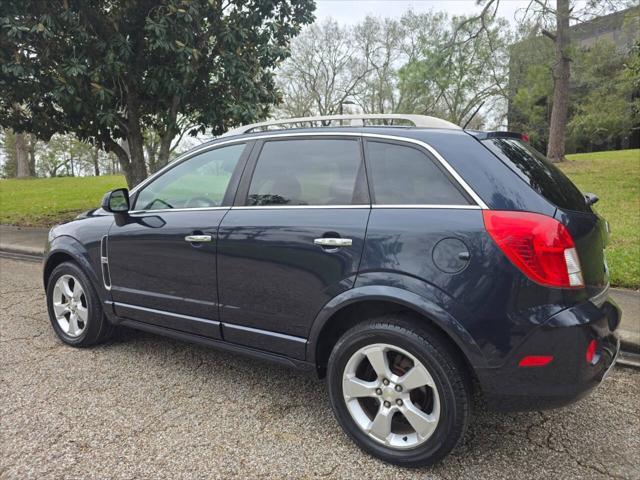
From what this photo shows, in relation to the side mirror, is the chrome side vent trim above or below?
below

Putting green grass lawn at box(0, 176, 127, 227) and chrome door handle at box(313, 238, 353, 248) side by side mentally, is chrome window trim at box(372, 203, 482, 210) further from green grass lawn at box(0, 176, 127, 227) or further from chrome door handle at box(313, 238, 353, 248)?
green grass lawn at box(0, 176, 127, 227)

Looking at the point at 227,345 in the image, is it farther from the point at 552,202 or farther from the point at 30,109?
the point at 30,109

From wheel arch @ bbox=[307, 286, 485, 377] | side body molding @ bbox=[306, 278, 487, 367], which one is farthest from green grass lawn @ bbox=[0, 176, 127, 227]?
side body molding @ bbox=[306, 278, 487, 367]

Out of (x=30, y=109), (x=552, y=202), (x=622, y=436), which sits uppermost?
(x=30, y=109)

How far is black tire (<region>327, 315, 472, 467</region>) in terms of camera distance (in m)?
2.24

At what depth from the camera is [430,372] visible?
2283mm

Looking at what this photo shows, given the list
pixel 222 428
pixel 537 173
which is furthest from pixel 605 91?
pixel 222 428

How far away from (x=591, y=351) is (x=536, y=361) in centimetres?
28

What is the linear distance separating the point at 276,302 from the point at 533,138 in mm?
37224

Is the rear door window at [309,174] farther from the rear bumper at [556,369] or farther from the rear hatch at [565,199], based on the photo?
the rear bumper at [556,369]

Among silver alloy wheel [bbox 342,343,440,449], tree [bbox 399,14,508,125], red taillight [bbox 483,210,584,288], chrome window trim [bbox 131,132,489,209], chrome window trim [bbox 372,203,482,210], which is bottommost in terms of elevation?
silver alloy wheel [bbox 342,343,440,449]

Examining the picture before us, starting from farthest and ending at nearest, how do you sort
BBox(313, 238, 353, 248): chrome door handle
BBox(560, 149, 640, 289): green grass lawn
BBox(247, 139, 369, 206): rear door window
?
BBox(560, 149, 640, 289): green grass lawn
BBox(247, 139, 369, 206): rear door window
BBox(313, 238, 353, 248): chrome door handle

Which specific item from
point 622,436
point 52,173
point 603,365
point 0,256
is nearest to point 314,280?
point 603,365

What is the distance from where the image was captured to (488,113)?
38344 mm
